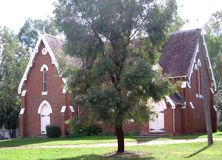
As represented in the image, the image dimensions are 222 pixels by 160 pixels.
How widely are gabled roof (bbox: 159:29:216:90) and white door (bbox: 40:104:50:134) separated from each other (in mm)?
12745

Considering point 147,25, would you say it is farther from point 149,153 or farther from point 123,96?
point 149,153

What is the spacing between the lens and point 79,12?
2405cm

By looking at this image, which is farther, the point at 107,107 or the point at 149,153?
the point at 149,153

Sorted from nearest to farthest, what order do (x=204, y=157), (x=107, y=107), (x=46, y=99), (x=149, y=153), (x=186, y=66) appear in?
(x=204, y=157) < (x=107, y=107) < (x=149, y=153) < (x=186, y=66) < (x=46, y=99)

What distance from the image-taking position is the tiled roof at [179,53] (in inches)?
1640

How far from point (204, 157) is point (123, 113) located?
4.66m

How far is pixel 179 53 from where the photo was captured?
142 ft

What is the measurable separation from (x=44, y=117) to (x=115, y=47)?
78.6 ft

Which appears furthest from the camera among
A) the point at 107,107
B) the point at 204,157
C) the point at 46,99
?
the point at 46,99

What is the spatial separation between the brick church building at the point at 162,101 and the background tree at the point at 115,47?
14.8 m

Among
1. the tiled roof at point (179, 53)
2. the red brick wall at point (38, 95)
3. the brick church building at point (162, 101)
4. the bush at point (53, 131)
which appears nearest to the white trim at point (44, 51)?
the brick church building at point (162, 101)

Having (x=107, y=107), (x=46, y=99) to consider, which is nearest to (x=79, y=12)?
(x=107, y=107)

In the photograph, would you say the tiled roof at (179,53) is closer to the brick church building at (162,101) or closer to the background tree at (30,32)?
the brick church building at (162,101)

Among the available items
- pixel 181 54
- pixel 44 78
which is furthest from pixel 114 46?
pixel 44 78
